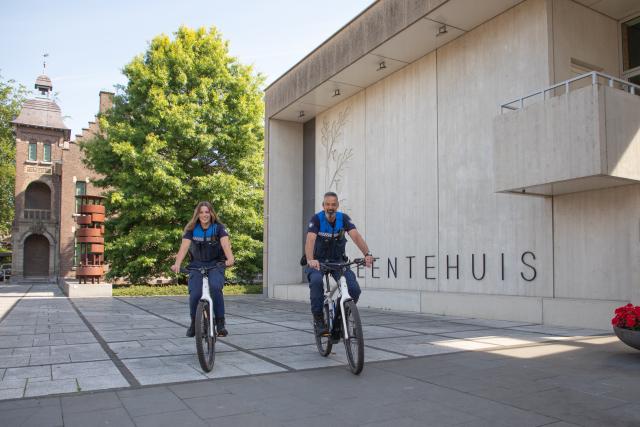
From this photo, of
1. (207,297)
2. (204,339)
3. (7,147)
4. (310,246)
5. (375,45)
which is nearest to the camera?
(204,339)

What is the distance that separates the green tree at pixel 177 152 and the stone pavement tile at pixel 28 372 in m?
17.5

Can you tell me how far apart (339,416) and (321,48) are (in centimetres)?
1445

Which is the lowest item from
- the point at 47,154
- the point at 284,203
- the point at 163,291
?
the point at 163,291

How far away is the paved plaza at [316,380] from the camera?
3.77 m

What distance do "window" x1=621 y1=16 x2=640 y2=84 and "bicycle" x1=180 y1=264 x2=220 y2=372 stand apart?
10348mm

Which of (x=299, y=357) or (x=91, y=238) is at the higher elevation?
(x=91, y=238)

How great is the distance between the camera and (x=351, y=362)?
525 cm

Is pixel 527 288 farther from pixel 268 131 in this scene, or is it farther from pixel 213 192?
pixel 213 192

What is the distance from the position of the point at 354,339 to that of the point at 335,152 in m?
13.2

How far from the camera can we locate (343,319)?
17.5ft

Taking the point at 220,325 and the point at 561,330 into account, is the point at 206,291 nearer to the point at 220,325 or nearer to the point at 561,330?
the point at 220,325

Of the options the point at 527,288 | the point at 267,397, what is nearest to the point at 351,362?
the point at 267,397

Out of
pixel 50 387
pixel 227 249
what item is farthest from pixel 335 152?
pixel 50 387

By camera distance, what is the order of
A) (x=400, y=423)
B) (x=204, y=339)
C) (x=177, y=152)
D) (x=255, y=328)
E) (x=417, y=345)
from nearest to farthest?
(x=400, y=423) < (x=204, y=339) < (x=417, y=345) < (x=255, y=328) < (x=177, y=152)
